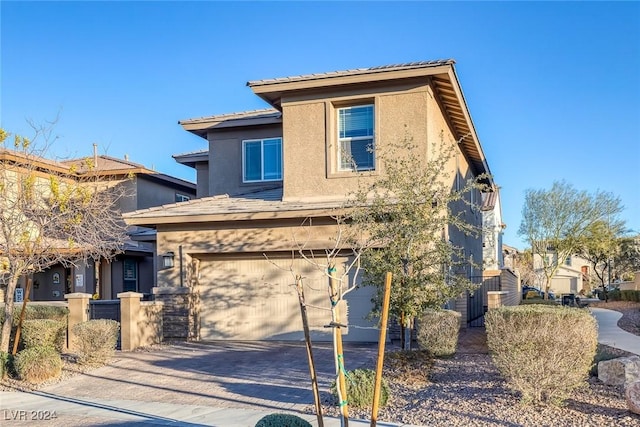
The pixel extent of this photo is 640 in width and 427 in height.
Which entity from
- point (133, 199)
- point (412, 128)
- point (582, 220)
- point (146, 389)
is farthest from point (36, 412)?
point (582, 220)

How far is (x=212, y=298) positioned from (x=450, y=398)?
29.9 ft

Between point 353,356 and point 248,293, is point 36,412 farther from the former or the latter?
point 248,293

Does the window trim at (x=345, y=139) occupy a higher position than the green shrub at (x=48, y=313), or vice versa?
the window trim at (x=345, y=139)

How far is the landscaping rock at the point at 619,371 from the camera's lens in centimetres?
884

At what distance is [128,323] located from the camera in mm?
14641

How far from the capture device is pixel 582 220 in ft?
110

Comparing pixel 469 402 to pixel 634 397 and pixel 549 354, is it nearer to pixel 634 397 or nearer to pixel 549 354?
pixel 549 354

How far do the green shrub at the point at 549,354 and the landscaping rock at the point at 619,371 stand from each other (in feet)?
4.04

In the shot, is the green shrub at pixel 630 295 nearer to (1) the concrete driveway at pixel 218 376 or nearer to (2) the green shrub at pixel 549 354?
(1) the concrete driveway at pixel 218 376

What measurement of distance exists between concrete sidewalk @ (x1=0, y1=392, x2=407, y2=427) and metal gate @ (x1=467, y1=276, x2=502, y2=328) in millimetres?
11684

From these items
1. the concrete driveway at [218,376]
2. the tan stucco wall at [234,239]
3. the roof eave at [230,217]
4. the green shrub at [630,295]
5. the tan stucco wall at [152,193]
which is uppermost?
the tan stucco wall at [152,193]

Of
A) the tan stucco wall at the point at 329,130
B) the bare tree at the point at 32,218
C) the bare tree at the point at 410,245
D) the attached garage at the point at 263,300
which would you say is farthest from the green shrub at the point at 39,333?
the bare tree at the point at 410,245

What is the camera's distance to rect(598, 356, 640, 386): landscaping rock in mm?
8836

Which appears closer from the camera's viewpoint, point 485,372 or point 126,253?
point 485,372
